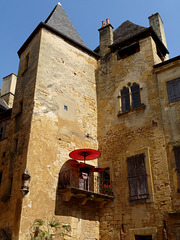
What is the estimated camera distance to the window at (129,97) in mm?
11531

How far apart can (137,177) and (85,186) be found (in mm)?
2145

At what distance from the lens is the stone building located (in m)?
9.25

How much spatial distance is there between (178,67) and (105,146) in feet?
14.6

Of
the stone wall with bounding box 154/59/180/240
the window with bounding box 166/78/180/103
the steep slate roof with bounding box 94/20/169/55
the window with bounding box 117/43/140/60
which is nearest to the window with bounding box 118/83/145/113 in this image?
the stone wall with bounding box 154/59/180/240

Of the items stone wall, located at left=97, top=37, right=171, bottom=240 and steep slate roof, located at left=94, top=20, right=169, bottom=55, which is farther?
steep slate roof, located at left=94, top=20, right=169, bottom=55

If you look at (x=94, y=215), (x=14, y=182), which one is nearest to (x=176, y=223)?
(x=94, y=215)

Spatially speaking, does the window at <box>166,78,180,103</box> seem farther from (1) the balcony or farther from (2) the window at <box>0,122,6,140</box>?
(2) the window at <box>0,122,6,140</box>

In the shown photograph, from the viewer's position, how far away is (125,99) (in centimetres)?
1196

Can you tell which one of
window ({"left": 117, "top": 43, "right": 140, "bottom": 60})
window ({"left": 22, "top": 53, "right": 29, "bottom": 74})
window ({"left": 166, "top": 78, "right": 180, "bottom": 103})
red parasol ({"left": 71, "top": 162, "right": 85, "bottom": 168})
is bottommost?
red parasol ({"left": 71, "top": 162, "right": 85, "bottom": 168})

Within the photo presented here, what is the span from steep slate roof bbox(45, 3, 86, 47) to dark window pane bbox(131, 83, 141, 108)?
423 cm

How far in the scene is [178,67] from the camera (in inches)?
428

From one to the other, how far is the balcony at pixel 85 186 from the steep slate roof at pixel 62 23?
7.03 metres

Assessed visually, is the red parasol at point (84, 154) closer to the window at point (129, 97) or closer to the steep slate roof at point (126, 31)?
the window at point (129, 97)

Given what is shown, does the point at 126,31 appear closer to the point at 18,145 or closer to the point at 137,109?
the point at 137,109
